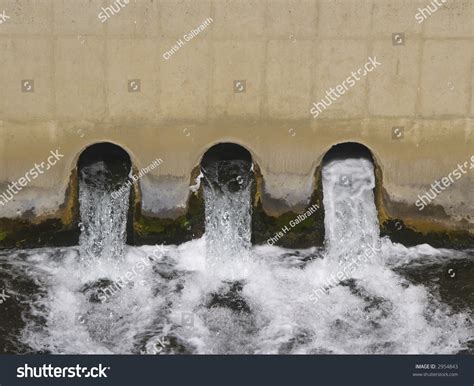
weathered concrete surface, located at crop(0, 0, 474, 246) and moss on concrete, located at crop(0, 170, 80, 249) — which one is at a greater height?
weathered concrete surface, located at crop(0, 0, 474, 246)

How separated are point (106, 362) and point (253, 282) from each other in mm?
3231

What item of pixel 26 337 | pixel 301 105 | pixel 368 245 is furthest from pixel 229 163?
pixel 26 337

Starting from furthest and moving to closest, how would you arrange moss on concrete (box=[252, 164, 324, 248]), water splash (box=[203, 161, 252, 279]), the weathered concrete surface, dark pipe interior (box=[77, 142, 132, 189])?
A: dark pipe interior (box=[77, 142, 132, 189]) → moss on concrete (box=[252, 164, 324, 248]) → water splash (box=[203, 161, 252, 279]) → the weathered concrete surface

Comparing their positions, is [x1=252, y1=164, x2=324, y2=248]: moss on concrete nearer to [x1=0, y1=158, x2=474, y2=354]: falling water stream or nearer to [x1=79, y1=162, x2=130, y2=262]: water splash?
[x1=0, y1=158, x2=474, y2=354]: falling water stream

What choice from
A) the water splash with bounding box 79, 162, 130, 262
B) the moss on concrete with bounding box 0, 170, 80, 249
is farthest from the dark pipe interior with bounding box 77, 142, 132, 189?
the moss on concrete with bounding box 0, 170, 80, 249

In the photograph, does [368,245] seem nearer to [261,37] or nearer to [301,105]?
[301,105]

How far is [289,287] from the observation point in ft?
48.9

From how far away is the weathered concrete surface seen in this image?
594 inches

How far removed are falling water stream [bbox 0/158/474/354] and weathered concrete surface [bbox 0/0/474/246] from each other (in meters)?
0.62

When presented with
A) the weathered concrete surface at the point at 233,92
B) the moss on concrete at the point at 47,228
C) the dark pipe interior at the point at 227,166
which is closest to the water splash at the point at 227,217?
the dark pipe interior at the point at 227,166

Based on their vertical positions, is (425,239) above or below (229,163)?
below

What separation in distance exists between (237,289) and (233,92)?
322cm

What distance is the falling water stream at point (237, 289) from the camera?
13.8 metres

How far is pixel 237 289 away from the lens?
1495 centimetres
